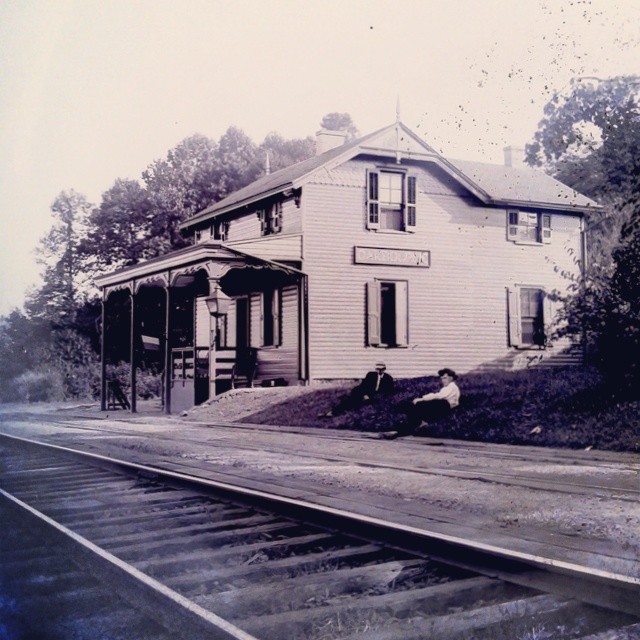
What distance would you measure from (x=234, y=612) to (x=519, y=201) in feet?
64.3

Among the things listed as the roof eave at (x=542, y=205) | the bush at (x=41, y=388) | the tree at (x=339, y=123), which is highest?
the tree at (x=339, y=123)

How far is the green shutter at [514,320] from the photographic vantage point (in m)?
20.5

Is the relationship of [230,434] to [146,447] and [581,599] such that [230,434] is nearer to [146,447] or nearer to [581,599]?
[146,447]

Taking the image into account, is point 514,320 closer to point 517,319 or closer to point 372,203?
point 517,319

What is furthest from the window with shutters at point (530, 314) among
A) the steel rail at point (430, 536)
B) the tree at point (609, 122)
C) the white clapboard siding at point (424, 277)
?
the steel rail at point (430, 536)

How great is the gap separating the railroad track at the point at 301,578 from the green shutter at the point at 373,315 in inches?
506

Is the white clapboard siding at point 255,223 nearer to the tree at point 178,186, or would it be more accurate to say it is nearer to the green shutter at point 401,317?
the tree at point 178,186

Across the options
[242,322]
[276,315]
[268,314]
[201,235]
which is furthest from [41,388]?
[276,315]

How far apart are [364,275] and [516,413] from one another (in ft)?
25.9

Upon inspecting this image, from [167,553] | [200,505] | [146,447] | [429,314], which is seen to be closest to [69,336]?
[146,447]

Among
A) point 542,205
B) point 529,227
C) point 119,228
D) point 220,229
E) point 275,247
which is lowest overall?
point 119,228

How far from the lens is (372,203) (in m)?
19.1

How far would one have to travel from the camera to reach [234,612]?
3.30 meters

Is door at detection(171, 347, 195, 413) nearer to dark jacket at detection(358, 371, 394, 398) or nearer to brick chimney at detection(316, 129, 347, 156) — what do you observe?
dark jacket at detection(358, 371, 394, 398)
